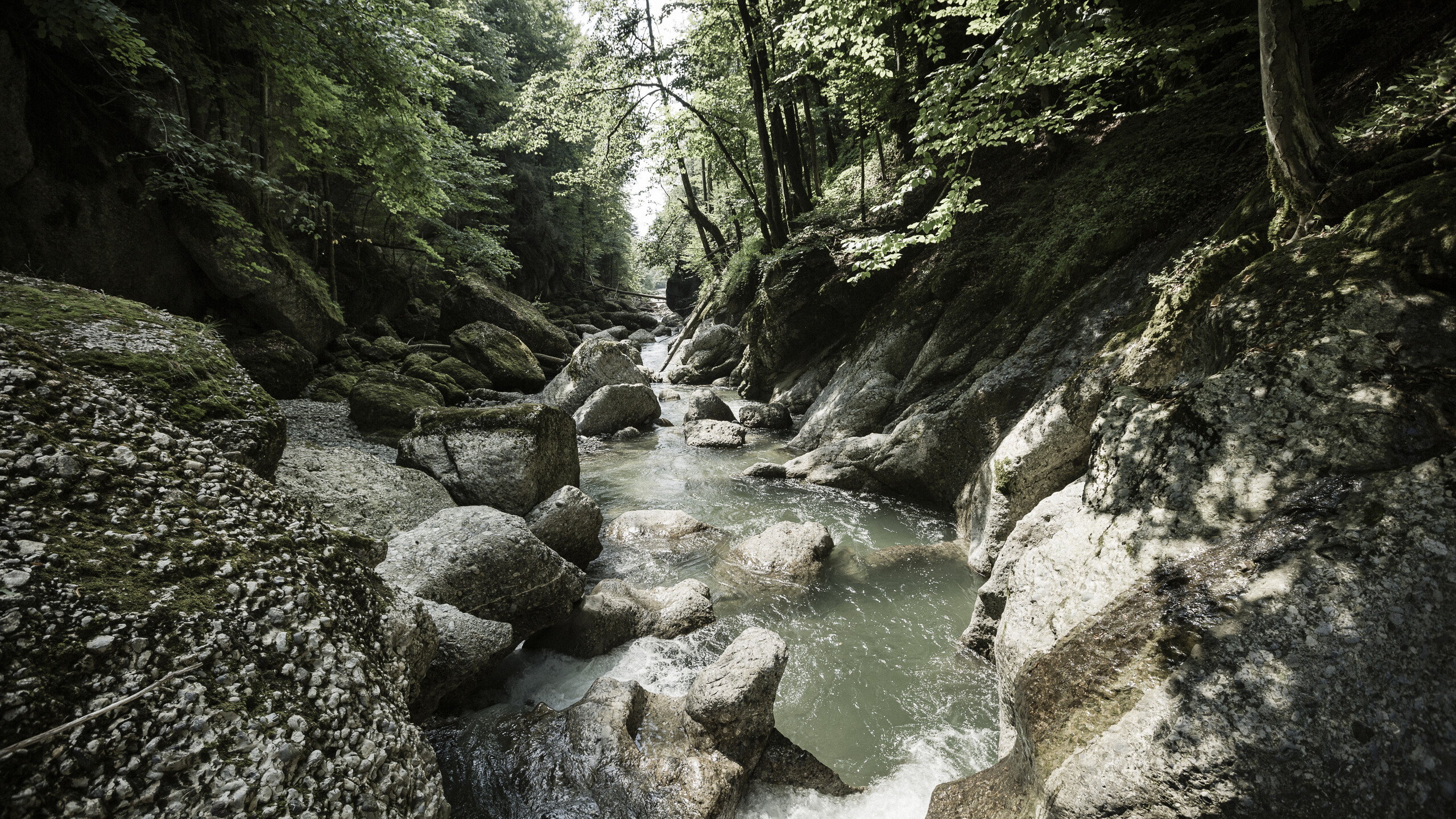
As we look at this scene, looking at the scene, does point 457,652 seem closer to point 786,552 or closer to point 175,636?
point 175,636

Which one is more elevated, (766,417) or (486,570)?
(486,570)

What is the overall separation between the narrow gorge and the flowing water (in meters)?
0.04

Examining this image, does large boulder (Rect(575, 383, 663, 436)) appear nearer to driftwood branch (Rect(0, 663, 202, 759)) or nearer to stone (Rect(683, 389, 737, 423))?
stone (Rect(683, 389, 737, 423))

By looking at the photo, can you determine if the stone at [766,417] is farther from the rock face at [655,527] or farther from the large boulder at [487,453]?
the large boulder at [487,453]

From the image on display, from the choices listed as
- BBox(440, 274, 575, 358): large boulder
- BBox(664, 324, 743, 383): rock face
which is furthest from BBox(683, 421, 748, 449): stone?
BBox(440, 274, 575, 358): large boulder

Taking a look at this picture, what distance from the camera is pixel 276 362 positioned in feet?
32.1

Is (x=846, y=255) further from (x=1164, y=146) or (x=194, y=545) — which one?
(x=194, y=545)

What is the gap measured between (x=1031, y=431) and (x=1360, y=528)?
10.1 feet

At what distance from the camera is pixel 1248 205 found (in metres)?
4.93

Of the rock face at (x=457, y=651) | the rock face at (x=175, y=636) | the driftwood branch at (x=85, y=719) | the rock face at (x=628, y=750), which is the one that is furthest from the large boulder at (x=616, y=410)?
the driftwood branch at (x=85, y=719)

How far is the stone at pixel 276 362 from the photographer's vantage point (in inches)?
374

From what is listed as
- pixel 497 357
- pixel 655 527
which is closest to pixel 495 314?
pixel 497 357

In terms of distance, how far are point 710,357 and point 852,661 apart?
1503cm

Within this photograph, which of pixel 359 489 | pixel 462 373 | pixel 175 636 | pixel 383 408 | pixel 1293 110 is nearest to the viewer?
pixel 175 636
